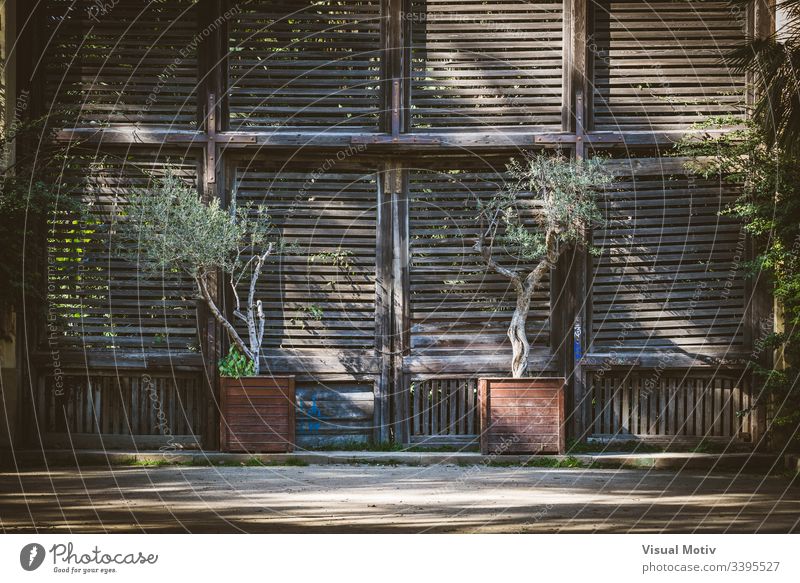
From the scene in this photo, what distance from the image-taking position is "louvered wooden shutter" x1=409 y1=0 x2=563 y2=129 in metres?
11.8

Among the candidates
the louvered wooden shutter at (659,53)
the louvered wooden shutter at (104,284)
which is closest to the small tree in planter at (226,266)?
the louvered wooden shutter at (104,284)

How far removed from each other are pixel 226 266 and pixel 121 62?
Answer: 2.73 metres

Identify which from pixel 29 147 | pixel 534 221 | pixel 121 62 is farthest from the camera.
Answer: pixel 534 221

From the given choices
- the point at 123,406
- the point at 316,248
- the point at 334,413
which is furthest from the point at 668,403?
the point at 123,406

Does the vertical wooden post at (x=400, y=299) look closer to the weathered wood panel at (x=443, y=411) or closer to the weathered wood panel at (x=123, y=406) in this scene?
the weathered wood panel at (x=443, y=411)

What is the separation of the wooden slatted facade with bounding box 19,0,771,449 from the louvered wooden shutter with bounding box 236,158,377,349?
26mm

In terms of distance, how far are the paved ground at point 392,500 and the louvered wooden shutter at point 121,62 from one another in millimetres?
4119

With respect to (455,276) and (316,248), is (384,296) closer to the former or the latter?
(455,276)

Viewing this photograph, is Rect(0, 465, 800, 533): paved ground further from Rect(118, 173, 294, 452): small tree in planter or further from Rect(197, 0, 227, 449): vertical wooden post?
Rect(197, 0, 227, 449): vertical wooden post

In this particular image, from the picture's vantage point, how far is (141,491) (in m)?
9.29

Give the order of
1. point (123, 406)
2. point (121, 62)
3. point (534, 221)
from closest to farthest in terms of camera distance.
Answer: point (123, 406) → point (121, 62) → point (534, 221)

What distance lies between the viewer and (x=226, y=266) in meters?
11.3
